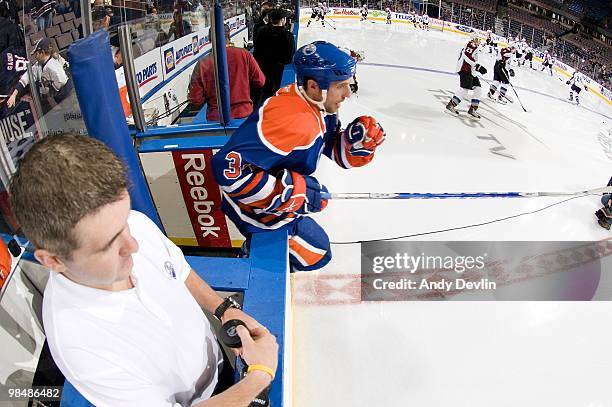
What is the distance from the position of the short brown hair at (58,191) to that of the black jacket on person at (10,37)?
0.73 metres

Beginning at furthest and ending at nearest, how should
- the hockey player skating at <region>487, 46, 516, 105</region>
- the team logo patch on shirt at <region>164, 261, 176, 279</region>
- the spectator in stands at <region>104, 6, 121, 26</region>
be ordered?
1. the hockey player skating at <region>487, 46, 516, 105</region>
2. the spectator in stands at <region>104, 6, 121, 26</region>
3. the team logo patch on shirt at <region>164, 261, 176, 279</region>

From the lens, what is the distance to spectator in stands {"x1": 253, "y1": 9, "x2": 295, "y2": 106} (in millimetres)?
3666

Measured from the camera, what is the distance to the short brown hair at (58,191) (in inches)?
21.1

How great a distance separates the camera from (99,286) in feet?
2.05

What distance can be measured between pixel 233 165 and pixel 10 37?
718mm

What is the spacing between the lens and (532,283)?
220 cm

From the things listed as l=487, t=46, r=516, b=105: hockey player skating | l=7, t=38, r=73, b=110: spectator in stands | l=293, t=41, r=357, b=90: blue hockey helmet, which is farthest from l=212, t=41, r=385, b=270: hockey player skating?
l=487, t=46, r=516, b=105: hockey player skating

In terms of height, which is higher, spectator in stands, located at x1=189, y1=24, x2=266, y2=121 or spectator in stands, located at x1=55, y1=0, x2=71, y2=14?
spectator in stands, located at x1=55, y1=0, x2=71, y2=14

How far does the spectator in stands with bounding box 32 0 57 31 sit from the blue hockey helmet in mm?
826

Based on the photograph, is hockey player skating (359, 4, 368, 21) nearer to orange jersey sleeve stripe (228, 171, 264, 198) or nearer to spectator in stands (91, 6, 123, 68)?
spectator in stands (91, 6, 123, 68)

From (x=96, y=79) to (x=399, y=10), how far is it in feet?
53.3

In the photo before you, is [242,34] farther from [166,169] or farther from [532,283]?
[532,283]

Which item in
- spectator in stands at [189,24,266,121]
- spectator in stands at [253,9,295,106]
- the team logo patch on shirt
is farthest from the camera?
spectator in stands at [253,9,295,106]

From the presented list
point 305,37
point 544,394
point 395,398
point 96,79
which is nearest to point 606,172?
point 544,394
